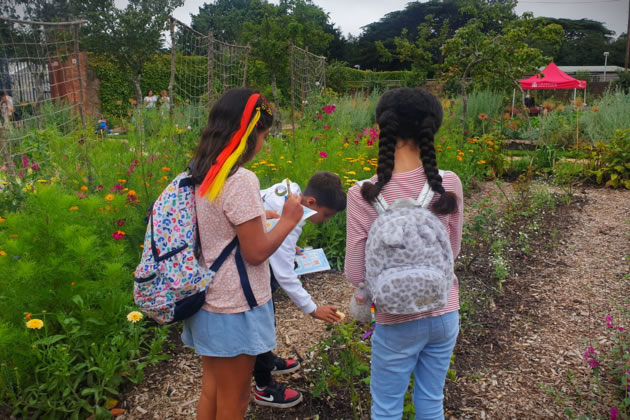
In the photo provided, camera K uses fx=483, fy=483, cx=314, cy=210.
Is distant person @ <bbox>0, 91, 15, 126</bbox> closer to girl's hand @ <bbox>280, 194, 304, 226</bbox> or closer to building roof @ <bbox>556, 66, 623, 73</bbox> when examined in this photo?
girl's hand @ <bbox>280, 194, 304, 226</bbox>

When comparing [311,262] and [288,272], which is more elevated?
[288,272]

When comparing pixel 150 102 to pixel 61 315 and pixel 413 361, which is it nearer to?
pixel 61 315

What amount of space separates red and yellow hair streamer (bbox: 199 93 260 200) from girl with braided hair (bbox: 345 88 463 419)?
38cm

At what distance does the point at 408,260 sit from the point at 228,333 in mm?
624

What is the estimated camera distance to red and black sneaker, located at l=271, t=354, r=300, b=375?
2.54m

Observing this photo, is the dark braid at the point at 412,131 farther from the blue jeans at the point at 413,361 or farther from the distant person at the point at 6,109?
the distant person at the point at 6,109

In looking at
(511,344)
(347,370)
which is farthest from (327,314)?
(511,344)

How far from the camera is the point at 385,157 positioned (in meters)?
1.54

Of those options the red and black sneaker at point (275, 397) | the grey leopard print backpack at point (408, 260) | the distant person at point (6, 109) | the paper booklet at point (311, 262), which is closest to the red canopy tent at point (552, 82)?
the distant person at point (6, 109)

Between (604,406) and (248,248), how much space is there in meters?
1.97

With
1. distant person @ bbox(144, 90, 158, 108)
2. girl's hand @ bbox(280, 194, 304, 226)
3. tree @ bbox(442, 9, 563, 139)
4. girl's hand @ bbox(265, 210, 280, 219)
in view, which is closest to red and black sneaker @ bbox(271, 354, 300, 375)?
girl's hand @ bbox(265, 210, 280, 219)

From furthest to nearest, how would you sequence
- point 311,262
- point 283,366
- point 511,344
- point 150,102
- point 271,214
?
point 150,102 → point 511,344 → point 311,262 → point 283,366 → point 271,214

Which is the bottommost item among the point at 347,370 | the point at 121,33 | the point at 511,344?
the point at 511,344

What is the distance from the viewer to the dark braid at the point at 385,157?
60.1 inches
